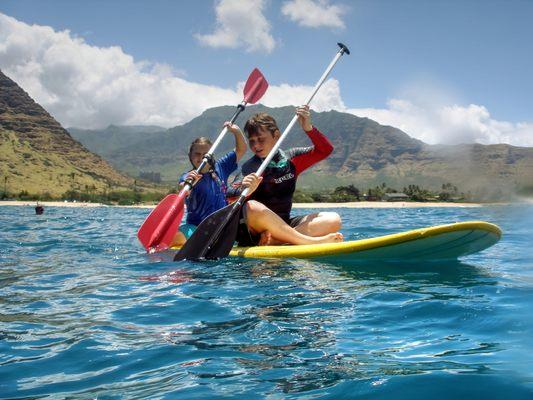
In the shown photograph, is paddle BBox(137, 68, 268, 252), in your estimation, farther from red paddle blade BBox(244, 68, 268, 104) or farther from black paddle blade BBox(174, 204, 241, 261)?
black paddle blade BBox(174, 204, 241, 261)

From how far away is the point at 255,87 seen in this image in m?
9.00

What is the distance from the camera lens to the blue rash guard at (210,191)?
7.89m

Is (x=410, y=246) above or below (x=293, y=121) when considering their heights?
below

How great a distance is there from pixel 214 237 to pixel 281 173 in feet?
4.10

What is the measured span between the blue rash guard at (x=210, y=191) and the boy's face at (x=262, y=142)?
4.46ft

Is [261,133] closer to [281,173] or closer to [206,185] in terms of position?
[281,173]

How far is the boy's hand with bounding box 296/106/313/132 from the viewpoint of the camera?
6.55m

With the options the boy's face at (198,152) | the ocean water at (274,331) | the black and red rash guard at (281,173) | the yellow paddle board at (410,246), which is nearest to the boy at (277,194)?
the black and red rash guard at (281,173)

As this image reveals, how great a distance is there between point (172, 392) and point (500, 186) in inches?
127

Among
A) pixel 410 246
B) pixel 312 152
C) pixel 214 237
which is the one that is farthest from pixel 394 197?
pixel 410 246

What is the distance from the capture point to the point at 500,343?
2939 mm

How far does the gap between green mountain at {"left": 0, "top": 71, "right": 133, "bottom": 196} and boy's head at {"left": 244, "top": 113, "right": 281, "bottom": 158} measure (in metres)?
110

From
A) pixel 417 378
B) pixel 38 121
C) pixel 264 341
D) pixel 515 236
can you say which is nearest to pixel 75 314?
pixel 264 341

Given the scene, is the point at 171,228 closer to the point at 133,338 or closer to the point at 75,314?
the point at 75,314
